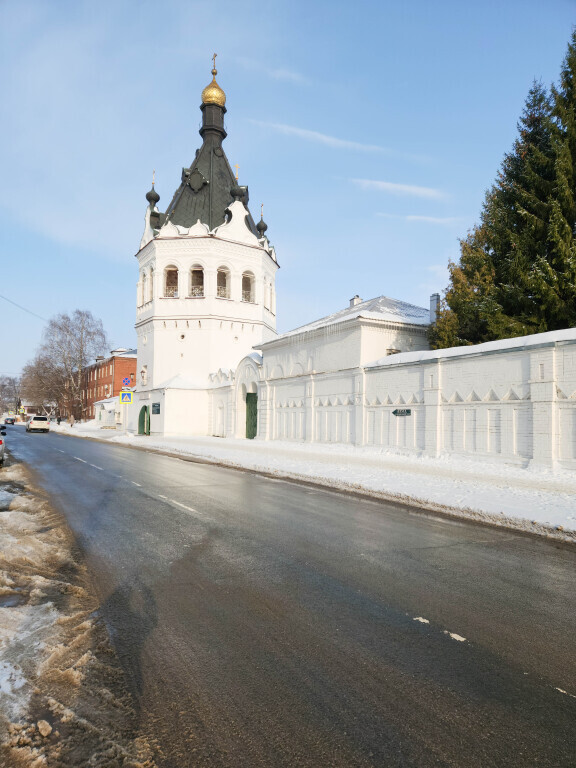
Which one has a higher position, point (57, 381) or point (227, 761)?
point (57, 381)

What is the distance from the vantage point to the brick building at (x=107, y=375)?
77.8m

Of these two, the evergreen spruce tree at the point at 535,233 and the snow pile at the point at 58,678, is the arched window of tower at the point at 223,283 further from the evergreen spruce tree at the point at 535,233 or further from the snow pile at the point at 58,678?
the snow pile at the point at 58,678

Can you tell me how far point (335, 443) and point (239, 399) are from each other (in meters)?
12.7

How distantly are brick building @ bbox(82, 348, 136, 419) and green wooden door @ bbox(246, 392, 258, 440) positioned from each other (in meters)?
40.8

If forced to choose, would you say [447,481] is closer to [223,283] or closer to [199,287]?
[199,287]

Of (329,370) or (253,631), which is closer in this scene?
(253,631)

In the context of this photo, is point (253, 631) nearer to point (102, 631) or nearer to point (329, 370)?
point (102, 631)

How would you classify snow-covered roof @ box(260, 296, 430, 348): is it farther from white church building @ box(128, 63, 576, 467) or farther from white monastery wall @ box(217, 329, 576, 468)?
white monastery wall @ box(217, 329, 576, 468)

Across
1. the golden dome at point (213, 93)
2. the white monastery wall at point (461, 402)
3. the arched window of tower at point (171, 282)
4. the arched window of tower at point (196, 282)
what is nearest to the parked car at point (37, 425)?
the arched window of tower at point (171, 282)

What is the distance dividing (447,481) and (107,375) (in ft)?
245

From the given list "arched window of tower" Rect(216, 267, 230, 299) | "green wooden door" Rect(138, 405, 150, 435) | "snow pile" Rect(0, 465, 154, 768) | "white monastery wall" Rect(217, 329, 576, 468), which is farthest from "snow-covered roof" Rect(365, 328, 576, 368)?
"green wooden door" Rect(138, 405, 150, 435)

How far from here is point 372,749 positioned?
106 inches

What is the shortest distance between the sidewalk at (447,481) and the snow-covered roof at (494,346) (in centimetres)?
333

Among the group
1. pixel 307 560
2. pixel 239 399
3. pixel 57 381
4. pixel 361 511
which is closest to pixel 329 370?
pixel 239 399
